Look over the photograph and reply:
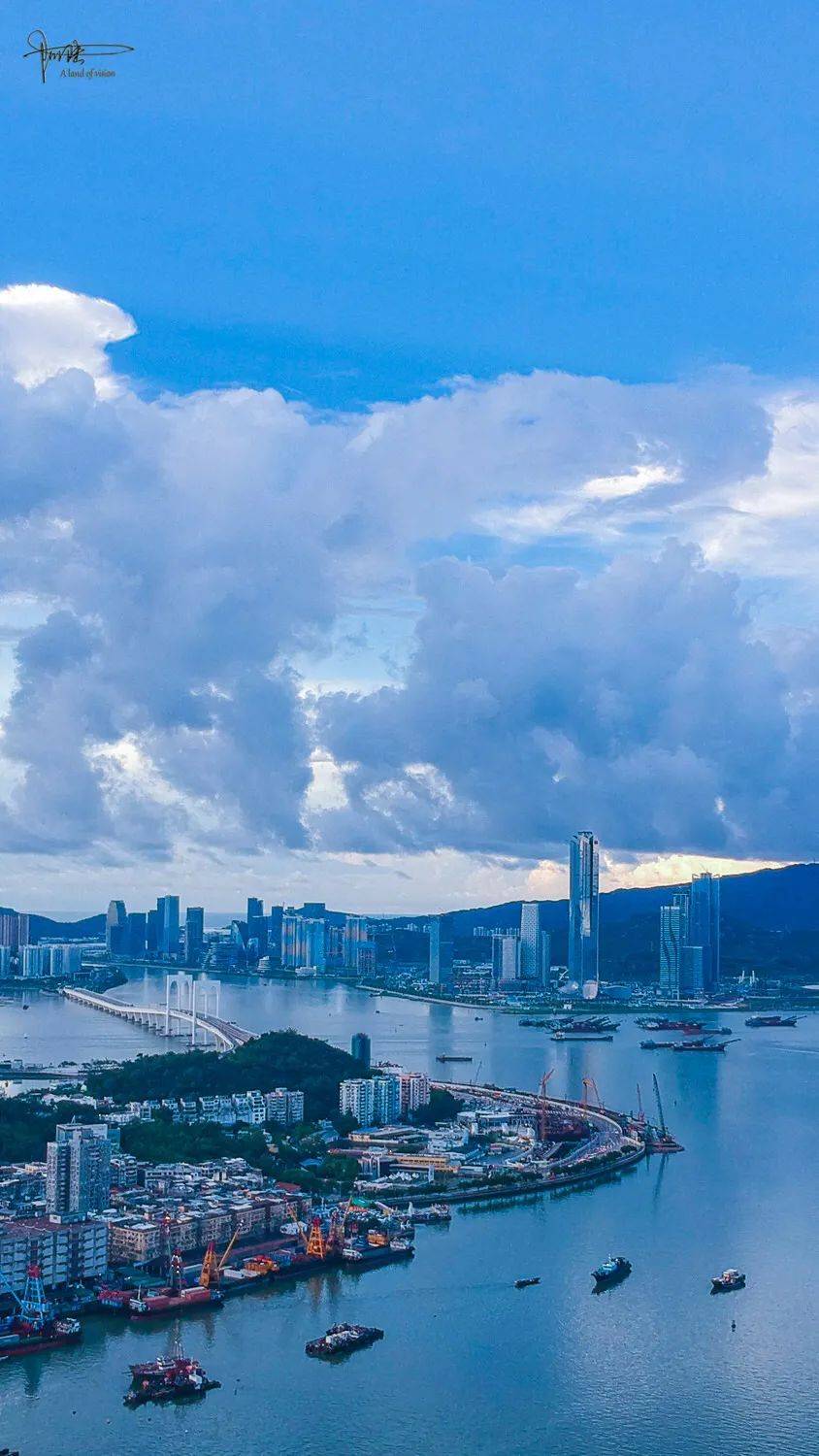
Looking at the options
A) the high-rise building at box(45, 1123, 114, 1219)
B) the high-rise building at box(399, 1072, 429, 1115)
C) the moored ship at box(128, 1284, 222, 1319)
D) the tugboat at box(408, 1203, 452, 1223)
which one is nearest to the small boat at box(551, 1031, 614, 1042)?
the high-rise building at box(399, 1072, 429, 1115)

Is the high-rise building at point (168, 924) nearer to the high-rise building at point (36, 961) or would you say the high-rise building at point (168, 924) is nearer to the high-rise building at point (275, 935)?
the high-rise building at point (275, 935)

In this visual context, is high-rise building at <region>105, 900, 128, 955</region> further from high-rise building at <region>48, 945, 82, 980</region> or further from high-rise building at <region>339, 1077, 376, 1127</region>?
high-rise building at <region>339, 1077, 376, 1127</region>

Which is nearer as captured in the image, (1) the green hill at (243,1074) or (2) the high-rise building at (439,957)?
(1) the green hill at (243,1074)

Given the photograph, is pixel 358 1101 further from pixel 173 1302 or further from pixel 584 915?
pixel 584 915

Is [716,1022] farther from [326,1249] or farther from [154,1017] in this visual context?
[326,1249]

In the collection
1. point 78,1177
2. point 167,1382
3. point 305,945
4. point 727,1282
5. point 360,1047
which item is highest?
point 305,945

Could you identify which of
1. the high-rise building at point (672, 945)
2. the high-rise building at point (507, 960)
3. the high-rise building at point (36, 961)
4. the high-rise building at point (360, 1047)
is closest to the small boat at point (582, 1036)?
the high-rise building at point (360, 1047)

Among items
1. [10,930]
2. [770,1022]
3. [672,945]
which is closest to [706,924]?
[672,945]
